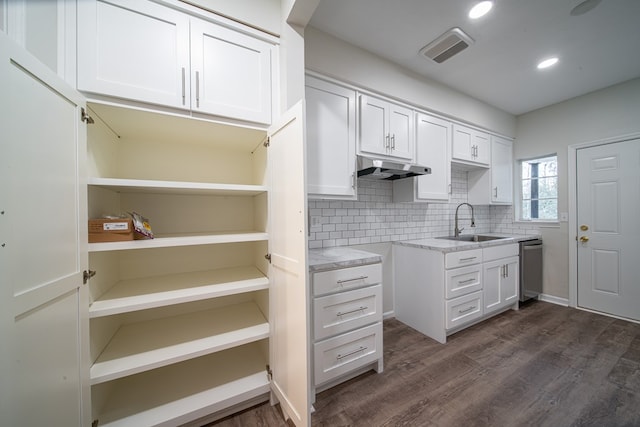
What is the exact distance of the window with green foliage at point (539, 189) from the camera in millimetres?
3158

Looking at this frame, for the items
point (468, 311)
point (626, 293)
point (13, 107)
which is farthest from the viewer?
point (626, 293)

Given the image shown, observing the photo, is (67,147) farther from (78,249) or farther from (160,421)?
(160,421)

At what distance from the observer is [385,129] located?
7.06ft

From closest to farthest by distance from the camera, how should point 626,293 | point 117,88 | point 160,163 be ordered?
point 117,88 < point 160,163 < point 626,293

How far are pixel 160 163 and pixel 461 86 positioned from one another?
3.21 metres

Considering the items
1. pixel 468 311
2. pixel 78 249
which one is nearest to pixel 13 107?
pixel 78 249

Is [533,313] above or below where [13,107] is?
below

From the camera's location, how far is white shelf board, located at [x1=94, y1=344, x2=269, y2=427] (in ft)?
3.85

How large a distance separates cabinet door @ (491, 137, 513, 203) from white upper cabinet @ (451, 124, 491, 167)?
0.19m

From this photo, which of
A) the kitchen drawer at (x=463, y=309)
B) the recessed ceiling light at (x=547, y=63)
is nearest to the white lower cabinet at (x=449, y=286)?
the kitchen drawer at (x=463, y=309)

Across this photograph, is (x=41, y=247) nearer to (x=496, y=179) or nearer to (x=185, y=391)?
(x=185, y=391)

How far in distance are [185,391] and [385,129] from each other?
254cm

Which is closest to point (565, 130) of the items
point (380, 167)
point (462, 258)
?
point (462, 258)

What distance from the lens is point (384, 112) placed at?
2.14 metres
